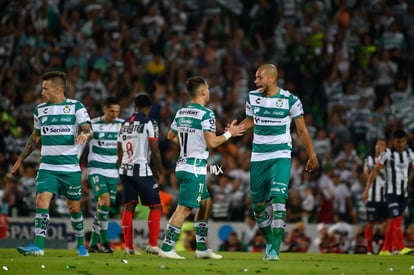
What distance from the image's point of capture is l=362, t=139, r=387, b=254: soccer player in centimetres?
2198

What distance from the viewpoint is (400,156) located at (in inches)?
838

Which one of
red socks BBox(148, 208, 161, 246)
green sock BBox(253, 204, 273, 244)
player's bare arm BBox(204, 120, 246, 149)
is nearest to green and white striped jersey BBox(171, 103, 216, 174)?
player's bare arm BBox(204, 120, 246, 149)

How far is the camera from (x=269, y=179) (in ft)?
50.7

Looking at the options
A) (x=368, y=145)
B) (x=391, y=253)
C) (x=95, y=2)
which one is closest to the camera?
(x=391, y=253)

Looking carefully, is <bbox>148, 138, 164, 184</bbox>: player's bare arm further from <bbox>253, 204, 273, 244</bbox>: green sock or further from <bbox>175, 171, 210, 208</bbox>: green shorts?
<bbox>253, 204, 273, 244</bbox>: green sock

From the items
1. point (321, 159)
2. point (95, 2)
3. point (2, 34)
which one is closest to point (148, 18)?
point (95, 2)

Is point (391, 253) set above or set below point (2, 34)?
below

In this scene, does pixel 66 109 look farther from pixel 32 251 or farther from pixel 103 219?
pixel 103 219

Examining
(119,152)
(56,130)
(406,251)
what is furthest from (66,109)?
(406,251)

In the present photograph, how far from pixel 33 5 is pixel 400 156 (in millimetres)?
13747

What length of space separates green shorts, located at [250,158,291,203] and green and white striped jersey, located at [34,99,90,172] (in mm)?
2736

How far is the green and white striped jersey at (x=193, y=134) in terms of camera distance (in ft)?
50.1

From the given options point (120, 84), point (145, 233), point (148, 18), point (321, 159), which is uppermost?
point (148, 18)

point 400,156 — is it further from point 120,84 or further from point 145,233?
point 120,84
